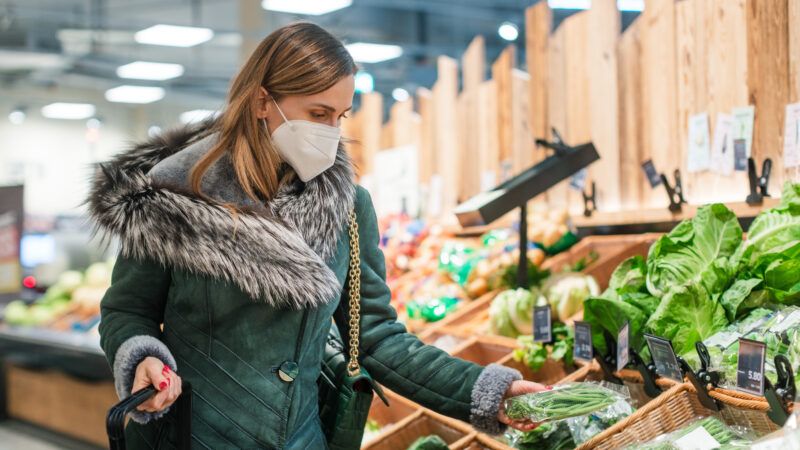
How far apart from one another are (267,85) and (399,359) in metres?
0.75

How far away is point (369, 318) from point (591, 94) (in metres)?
2.72

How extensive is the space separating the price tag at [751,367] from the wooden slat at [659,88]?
212 cm

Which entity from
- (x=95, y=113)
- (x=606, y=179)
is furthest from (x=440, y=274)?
(x=95, y=113)

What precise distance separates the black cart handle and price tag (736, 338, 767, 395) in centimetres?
117

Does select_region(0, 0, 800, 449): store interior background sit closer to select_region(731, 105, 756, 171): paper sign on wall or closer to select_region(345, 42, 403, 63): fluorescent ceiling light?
select_region(345, 42, 403, 63): fluorescent ceiling light

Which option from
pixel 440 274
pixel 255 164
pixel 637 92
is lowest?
pixel 440 274

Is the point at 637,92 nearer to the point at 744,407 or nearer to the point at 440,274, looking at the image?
the point at 440,274

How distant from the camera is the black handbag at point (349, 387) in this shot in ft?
6.85

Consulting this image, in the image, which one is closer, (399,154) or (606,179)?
(606,179)

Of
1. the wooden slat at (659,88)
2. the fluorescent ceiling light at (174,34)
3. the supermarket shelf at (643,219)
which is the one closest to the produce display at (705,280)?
the supermarket shelf at (643,219)

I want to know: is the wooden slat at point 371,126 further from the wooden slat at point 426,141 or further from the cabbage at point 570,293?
the cabbage at point 570,293

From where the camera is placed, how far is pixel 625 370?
8.04 ft

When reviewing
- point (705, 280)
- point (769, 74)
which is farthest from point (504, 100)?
point (705, 280)

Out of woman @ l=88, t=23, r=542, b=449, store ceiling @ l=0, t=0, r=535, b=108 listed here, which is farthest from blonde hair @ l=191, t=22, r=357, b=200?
store ceiling @ l=0, t=0, r=535, b=108
